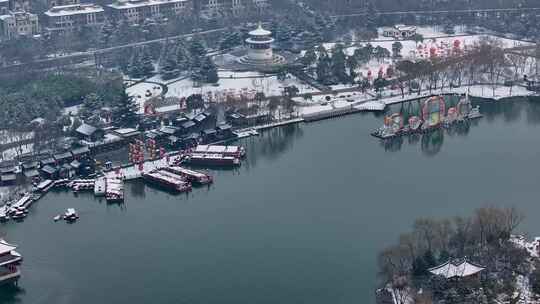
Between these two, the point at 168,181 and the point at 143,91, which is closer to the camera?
the point at 168,181

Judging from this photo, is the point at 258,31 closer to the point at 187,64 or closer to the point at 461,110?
the point at 187,64

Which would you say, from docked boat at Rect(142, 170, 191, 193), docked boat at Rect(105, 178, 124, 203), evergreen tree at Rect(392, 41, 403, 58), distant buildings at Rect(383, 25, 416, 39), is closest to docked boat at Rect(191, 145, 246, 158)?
docked boat at Rect(142, 170, 191, 193)

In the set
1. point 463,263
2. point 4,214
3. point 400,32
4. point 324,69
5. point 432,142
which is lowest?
point 4,214

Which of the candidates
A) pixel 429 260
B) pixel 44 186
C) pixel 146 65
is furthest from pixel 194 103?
pixel 429 260

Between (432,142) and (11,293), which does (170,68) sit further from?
(11,293)

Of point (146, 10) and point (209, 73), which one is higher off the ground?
point (146, 10)

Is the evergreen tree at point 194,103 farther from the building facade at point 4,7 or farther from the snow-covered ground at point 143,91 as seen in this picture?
the building facade at point 4,7

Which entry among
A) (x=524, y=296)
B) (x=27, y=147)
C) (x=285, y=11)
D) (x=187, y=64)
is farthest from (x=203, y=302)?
(x=285, y=11)
